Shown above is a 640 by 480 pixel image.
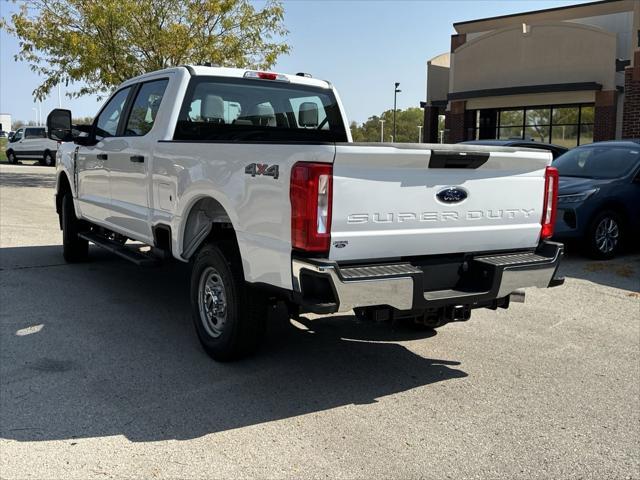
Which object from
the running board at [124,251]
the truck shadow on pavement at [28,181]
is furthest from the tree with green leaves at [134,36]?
the running board at [124,251]

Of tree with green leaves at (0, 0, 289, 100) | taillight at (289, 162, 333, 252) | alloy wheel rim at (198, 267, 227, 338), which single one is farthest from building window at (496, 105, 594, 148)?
taillight at (289, 162, 333, 252)

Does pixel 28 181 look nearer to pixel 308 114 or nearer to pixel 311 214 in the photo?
pixel 308 114

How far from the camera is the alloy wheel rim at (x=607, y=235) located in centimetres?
953

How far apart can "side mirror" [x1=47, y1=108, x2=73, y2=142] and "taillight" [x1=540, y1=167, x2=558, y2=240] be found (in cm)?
526

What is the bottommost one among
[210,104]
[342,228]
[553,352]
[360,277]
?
[553,352]

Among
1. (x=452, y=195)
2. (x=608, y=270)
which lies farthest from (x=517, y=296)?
(x=608, y=270)

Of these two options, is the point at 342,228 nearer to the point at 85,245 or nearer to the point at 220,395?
the point at 220,395

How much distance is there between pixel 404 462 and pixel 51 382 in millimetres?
2491

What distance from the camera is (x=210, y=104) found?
6012 millimetres

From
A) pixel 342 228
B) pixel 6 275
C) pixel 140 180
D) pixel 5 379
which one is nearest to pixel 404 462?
pixel 342 228

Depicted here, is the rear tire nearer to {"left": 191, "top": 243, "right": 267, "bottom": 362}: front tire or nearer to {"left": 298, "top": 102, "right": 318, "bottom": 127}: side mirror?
{"left": 298, "top": 102, "right": 318, "bottom": 127}: side mirror

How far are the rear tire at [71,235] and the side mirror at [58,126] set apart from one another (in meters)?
0.99

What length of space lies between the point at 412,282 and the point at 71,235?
576cm

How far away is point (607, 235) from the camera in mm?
9602
